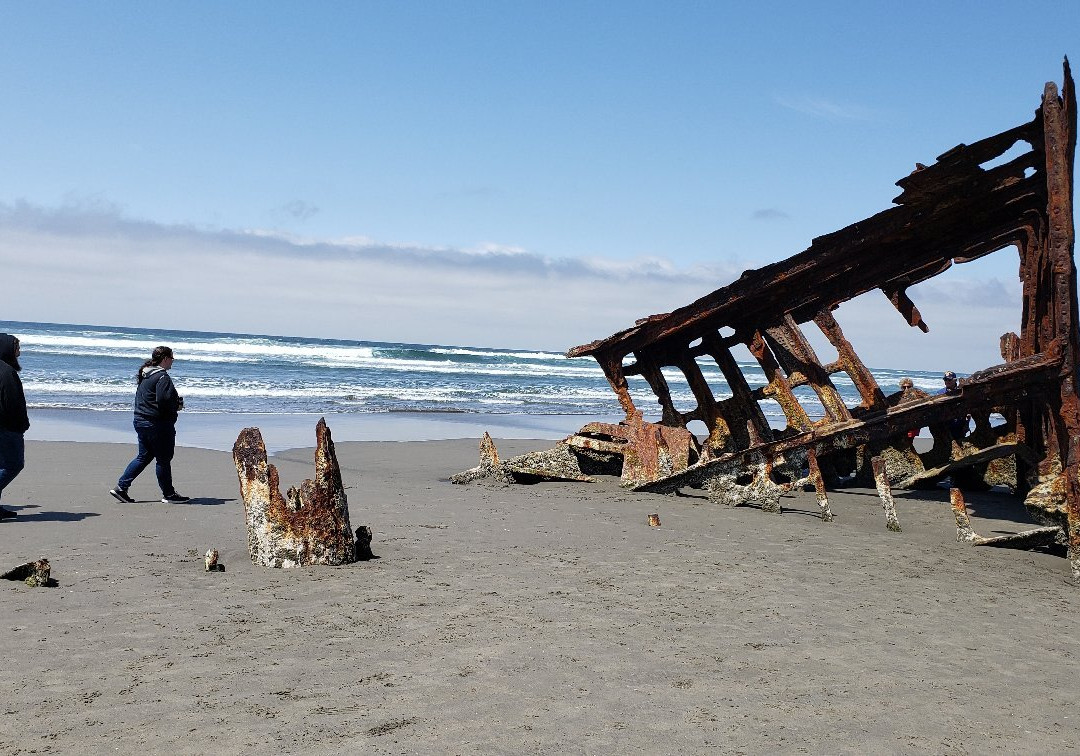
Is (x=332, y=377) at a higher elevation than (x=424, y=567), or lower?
higher

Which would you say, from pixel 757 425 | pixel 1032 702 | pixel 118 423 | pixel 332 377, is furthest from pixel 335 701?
pixel 332 377

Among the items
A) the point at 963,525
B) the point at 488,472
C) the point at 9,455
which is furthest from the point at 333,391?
the point at 963,525

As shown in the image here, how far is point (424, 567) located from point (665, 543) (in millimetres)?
2018

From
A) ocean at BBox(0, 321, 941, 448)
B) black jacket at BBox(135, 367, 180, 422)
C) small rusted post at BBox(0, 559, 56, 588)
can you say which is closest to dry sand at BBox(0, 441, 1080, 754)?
small rusted post at BBox(0, 559, 56, 588)

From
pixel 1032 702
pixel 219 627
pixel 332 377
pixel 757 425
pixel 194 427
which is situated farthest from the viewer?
pixel 332 377

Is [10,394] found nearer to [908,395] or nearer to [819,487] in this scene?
[819,487]

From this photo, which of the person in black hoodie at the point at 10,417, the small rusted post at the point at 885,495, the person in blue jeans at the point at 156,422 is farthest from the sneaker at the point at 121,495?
the small rusted post at the point at 885,495

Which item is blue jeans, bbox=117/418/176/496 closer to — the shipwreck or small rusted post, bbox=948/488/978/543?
the shipwreck

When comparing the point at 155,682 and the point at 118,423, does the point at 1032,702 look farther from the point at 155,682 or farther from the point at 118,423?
the point at 118,423

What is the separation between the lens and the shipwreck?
6707mm

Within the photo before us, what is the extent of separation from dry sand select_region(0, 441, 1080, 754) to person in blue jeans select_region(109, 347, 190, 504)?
0.64 metres

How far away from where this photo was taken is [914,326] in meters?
8.70

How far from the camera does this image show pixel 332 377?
120ft

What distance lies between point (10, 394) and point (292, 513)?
9.43 ft
